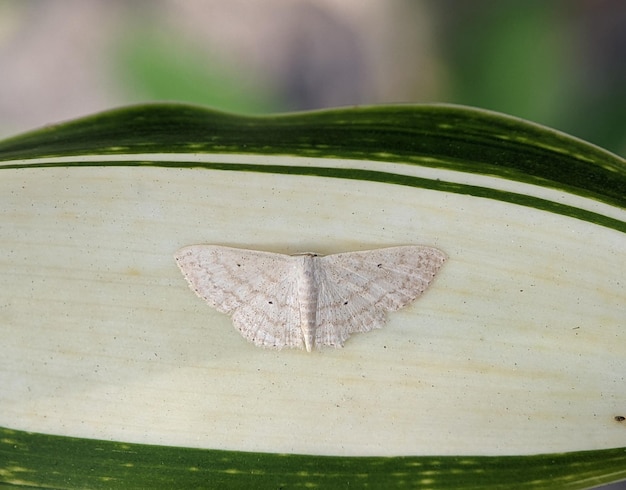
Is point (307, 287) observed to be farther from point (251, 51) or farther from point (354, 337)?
point (251, 51)

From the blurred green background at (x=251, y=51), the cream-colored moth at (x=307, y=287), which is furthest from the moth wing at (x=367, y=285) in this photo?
the blurred green background at (x=251, y=51)

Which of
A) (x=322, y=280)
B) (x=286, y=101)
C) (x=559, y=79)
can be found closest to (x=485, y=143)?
(x=322, y=280)

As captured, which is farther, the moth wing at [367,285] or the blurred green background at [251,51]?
the blurred green background at [251,51]

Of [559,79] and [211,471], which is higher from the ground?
[559,79]

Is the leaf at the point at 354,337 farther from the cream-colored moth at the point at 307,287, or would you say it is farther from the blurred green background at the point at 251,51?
the blurred green background at the point at 251,51

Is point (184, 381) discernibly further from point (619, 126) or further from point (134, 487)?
point (619, 126)

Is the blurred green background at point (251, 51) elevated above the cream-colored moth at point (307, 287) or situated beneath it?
elevated above

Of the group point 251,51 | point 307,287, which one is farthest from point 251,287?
point 251,51
